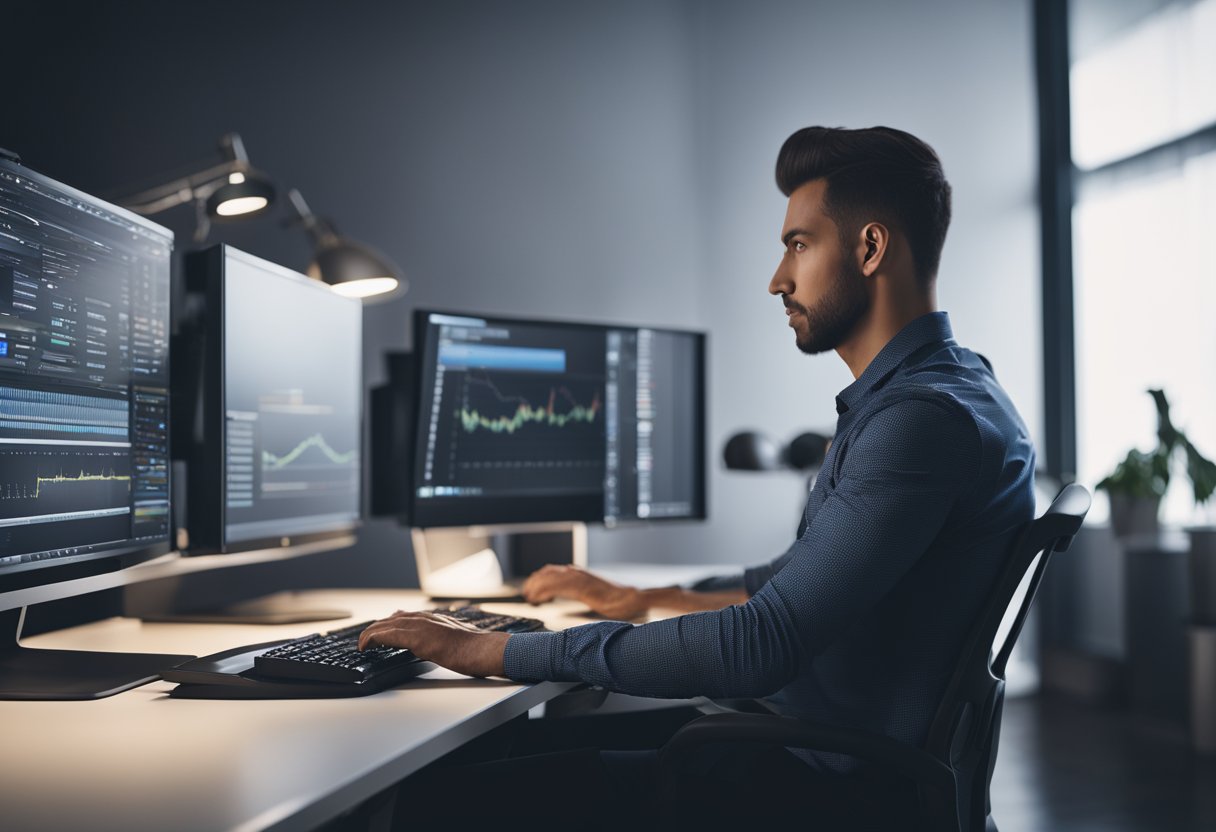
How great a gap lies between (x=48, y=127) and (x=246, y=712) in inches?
69.9

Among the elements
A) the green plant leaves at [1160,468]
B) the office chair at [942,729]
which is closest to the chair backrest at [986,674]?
the office chair at [942,729]

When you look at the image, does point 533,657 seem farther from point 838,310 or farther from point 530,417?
point 530,417

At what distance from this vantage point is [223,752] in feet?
2.73

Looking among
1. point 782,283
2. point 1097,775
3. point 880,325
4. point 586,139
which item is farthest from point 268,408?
point 1097,775

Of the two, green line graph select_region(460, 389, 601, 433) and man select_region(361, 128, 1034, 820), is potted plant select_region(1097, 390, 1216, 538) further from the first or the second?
man select_region(361, 128, 1034, 820)

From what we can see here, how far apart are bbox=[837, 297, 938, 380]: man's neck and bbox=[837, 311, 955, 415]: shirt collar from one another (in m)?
0.02

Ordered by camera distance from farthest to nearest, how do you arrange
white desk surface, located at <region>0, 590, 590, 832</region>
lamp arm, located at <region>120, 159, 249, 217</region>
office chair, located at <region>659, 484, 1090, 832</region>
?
1. lamp arm, located at <region>120, 159, 249, 217</region>
2. office chair, located at <region>659, 484, 1090, 832</region>
3. white desk surface, located at <region>0, 590, 590, 832</region>

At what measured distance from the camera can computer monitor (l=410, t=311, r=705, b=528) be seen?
5.87 feet

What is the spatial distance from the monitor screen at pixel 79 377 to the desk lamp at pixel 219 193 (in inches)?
28.2

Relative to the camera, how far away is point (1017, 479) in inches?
44.6

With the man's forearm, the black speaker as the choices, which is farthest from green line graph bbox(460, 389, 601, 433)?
the man's forearm

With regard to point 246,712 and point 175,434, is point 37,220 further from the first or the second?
point 246,712

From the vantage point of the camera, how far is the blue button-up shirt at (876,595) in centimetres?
103

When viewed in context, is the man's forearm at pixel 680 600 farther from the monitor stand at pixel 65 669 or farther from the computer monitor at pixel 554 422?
the monitor stand at pixel 65 669
